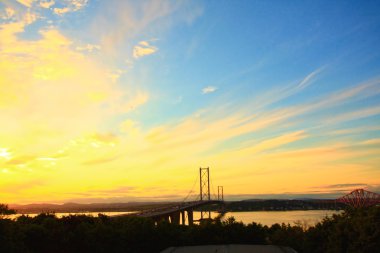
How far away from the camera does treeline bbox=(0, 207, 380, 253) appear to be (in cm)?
1778

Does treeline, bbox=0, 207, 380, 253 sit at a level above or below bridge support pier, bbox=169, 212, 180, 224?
above

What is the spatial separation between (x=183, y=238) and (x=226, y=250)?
40.4 feet

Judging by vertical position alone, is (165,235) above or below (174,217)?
above

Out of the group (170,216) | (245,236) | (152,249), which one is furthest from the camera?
(170,216)

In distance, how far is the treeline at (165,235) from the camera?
17.8 m

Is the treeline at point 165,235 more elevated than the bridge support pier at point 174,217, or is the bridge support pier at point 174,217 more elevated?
the treeline at point 165,235

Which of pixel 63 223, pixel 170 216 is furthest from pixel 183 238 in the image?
pixel 170 216

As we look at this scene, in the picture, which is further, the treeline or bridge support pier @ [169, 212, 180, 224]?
bridge support pier @ [169, 212, 180, 224]

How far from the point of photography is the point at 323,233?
21.0 meters

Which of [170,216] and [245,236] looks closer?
[245,236]

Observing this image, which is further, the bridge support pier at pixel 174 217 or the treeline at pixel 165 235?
the bridge support pier at pixel 174 217

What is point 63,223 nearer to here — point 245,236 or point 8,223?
point 8,223

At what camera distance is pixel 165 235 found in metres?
25.5

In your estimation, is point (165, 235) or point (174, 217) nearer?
point (165, 235)
